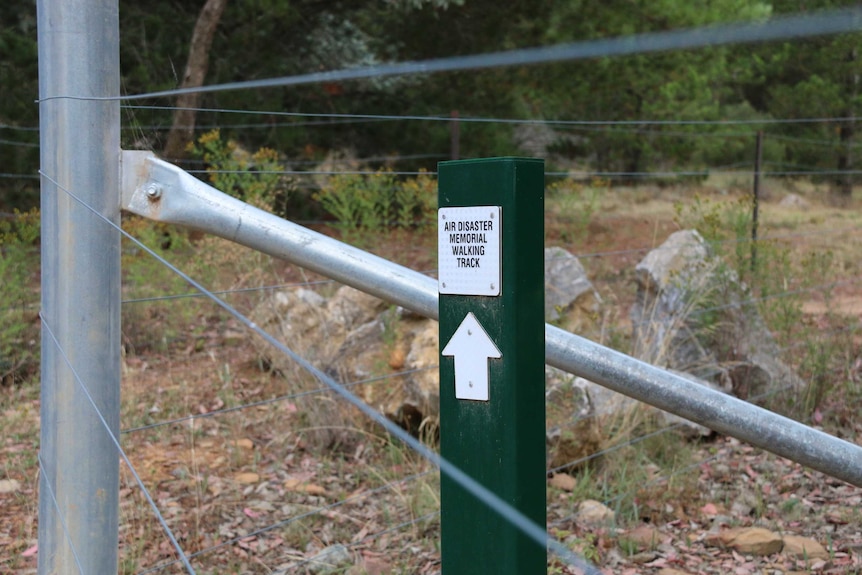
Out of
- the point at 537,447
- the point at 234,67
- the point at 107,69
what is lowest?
the point at 537,447

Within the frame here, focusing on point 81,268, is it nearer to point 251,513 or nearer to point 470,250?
point 470,250

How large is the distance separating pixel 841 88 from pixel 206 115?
12.6 metres

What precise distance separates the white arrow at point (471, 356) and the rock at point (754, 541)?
2414mm

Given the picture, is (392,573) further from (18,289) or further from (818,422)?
(18,289)

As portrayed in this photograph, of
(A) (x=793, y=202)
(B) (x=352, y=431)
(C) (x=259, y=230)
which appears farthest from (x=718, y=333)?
(A) (x=793, y=202)

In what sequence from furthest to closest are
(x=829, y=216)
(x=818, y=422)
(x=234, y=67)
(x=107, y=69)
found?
(x=829, y=216) → (x=234, y=67) → (x=818, y=422) → (x=107, y=69)

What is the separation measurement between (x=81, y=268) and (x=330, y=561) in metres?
1.70

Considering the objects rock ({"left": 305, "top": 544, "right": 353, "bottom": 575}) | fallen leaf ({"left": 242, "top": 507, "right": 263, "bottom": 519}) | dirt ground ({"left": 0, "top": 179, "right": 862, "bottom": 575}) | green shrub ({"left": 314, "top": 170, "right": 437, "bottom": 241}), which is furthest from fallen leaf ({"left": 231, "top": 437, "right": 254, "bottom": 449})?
green shrub ({"left": 314, "top": 170, "right": 437, "bottom": 241})

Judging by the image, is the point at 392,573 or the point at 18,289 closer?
the point at 392,573

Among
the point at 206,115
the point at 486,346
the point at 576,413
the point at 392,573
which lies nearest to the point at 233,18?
the point at 206,115

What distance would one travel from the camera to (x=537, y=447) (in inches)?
49.0

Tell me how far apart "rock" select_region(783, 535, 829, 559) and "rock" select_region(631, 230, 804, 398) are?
1448 mm

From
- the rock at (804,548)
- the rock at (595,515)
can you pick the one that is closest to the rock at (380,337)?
the rock at (595,515)

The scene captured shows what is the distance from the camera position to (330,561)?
10.4 ft
